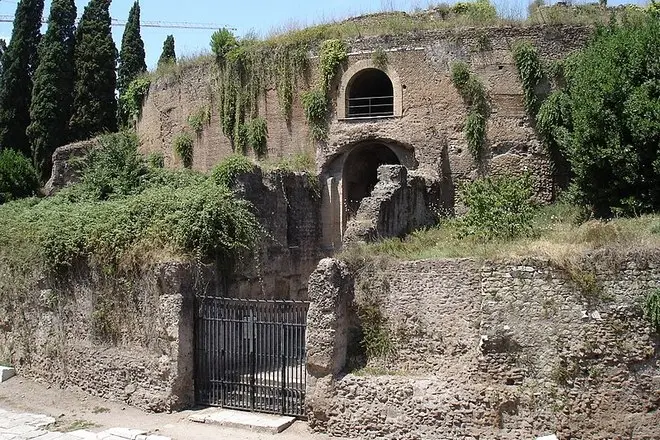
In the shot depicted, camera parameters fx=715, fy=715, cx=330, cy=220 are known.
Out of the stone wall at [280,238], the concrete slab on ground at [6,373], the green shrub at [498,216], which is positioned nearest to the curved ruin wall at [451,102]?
the stone wall at [280,238]

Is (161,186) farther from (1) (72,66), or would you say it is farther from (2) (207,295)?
(1) (72,66)

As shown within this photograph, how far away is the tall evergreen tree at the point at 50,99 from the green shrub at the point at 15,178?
9.26 ft

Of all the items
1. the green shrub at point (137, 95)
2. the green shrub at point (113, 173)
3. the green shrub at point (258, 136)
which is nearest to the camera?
the green shrub at point (113, 173)

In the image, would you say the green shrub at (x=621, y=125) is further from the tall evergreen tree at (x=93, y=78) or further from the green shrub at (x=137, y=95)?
the tall evergreen tree at (x=93, y=78)

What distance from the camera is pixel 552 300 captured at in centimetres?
857

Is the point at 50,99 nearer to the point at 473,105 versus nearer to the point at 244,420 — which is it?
the point at 473,105

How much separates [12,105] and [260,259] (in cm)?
2011

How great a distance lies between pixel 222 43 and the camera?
790 inches

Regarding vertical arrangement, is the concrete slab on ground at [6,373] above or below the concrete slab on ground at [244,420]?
above

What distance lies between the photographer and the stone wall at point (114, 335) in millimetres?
10484

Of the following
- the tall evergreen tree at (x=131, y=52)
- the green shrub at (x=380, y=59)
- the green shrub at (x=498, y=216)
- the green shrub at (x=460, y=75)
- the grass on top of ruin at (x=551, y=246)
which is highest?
the tall evergreen tree at (x=131, y=52)

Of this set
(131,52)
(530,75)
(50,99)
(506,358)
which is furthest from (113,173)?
(131,52)

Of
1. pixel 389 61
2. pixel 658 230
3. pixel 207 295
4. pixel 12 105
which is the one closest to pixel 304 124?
pixel 389 61

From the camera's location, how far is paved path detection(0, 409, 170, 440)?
31.2ft
